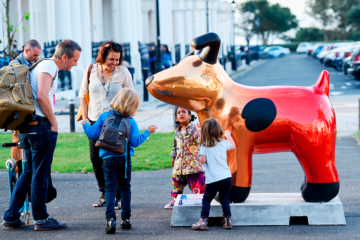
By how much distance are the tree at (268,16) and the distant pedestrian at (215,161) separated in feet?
304

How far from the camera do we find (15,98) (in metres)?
4.58

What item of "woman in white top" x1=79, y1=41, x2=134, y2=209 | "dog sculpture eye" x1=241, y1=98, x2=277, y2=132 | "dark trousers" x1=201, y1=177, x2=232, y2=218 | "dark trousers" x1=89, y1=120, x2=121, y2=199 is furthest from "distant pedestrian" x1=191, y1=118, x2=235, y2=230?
"dark trousers" x1=89, y1=120, x2=121, y2=199

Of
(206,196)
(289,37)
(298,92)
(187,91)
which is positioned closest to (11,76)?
(187,91)

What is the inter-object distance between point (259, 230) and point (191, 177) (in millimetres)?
1092

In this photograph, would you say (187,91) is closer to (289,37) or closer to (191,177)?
(191,177)

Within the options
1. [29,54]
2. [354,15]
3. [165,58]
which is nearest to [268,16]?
[354,15]

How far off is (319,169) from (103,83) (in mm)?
2505

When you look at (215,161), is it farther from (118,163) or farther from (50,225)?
(50,225)

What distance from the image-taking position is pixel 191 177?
5633 millimetres

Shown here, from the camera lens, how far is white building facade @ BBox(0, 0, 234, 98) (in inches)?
730

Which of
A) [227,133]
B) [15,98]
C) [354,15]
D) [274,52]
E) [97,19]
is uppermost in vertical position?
[354,15]

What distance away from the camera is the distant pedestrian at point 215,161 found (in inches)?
186

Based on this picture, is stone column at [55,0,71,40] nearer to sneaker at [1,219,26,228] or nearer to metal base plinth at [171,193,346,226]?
sneaker at [1,219,26,228]

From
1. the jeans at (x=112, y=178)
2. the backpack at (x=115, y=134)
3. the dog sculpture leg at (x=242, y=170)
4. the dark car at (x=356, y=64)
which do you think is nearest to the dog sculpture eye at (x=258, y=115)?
the dog sculpture leg at (x=242, y=170)
